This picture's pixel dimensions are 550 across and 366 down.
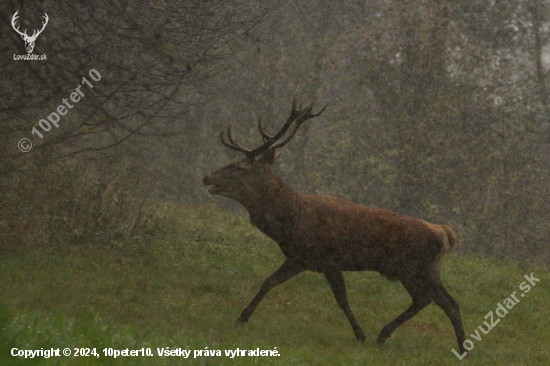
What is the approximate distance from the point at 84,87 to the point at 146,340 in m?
2.83

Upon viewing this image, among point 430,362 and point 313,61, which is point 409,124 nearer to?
point 313,61

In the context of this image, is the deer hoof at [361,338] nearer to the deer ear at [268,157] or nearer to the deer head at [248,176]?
the deer head at [248,176]

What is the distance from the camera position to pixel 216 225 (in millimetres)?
16656

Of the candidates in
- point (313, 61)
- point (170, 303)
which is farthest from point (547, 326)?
point (313, 61)

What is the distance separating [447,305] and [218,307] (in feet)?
10.2

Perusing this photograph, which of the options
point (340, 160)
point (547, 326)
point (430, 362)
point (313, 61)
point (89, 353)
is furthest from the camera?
point (313, 61)

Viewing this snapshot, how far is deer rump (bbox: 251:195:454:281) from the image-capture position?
9.30m

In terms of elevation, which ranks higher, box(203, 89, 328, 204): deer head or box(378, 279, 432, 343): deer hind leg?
box(203, 89, 328, 204): deer head

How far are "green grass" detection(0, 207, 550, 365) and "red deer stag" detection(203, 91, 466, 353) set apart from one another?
648 mm

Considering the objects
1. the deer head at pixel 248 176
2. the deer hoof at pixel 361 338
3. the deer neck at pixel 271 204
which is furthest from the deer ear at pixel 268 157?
the deer hoof at pixel 361 338

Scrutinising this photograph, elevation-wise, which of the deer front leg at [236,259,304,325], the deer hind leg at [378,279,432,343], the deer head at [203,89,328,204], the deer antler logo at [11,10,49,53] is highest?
the deer antler logo at [11,10,49,53]

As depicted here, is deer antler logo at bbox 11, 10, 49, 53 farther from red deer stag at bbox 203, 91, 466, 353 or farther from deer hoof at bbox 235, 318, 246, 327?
deer hoof at bbox 235, 318, 246, 327

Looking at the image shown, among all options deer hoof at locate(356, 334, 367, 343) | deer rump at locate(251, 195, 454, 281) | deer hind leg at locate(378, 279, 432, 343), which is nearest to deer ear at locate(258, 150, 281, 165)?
deer rump at locate(251, 195, 454, 281)

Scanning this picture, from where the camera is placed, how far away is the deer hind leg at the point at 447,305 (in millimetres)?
9258
